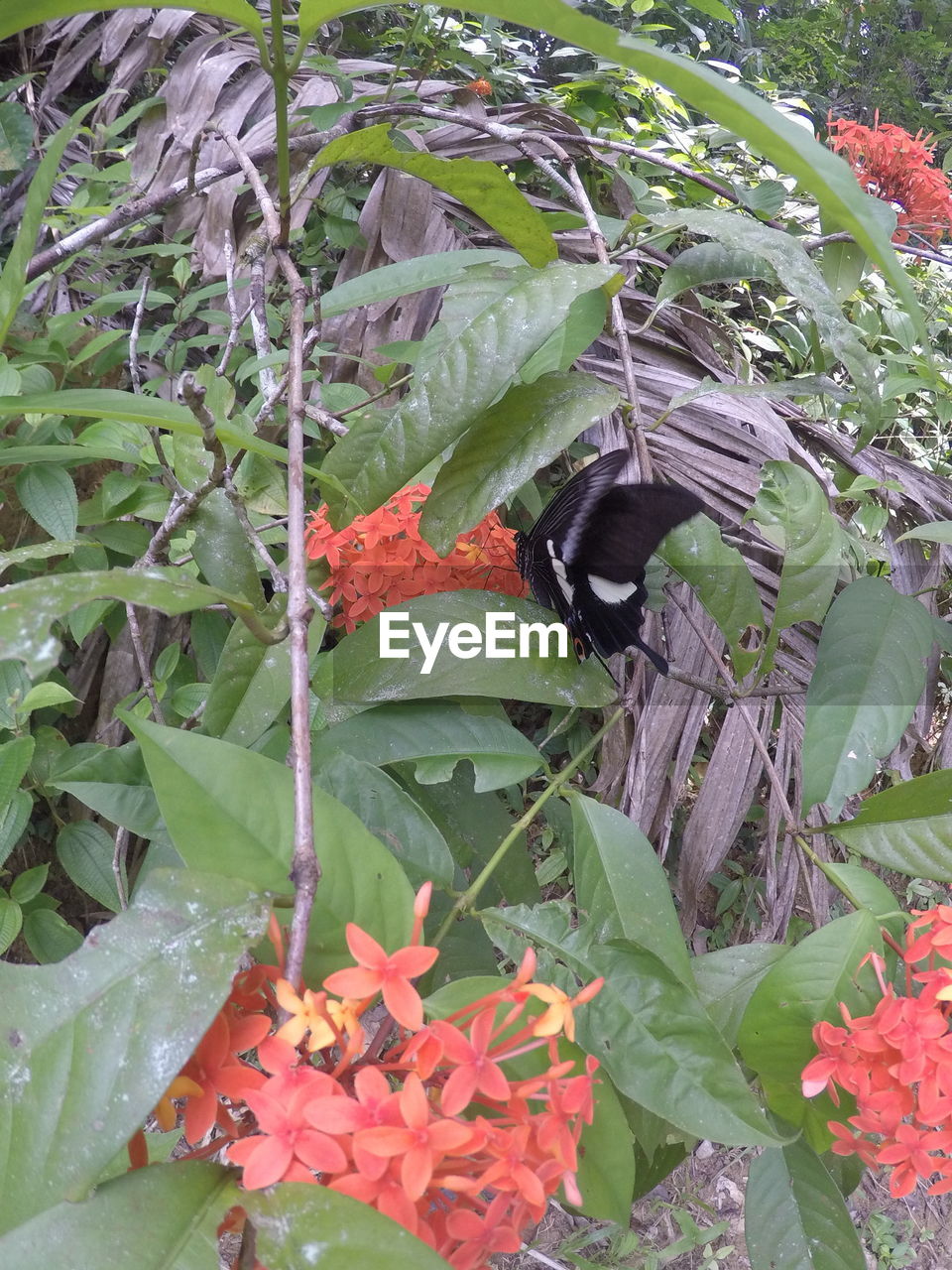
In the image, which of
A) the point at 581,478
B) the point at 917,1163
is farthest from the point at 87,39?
the point at 917,1163

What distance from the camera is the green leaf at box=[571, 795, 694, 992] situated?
831mm

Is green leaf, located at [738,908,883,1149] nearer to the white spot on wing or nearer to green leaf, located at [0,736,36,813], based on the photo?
the white spot on wing

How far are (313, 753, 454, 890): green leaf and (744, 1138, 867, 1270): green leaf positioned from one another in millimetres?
443

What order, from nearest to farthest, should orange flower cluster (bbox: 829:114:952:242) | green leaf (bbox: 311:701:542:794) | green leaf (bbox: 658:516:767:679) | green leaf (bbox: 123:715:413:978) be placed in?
green leaf (bbox: 123:715:413:978)
green leaf (bbox: 311:701:542:794)
green leaf (bbox: 658:516:767:679)
orange flower cluster (bbox: 829:114:952:242)

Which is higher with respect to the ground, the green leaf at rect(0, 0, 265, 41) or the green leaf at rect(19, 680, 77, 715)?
the green leaf at rect(0, 0, 265, 41)

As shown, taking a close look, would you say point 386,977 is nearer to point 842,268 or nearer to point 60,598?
point 60,598

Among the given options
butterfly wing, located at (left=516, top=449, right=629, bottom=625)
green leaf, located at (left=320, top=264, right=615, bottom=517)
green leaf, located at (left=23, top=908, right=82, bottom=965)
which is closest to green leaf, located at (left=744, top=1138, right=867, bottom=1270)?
butterfly wing, located at (left=516, top=449, right=629, bottom=625)

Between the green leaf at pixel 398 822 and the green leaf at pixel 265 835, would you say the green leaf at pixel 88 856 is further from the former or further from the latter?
the green leaf at pixel 265 835

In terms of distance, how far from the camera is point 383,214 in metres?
1.70

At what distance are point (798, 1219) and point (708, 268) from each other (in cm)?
106

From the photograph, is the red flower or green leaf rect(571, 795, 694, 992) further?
green leaf rect(571, 795, 694, 992)

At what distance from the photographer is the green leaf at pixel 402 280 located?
43.9 inches

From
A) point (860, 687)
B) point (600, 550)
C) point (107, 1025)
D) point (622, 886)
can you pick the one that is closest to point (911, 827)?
point (860, 687)

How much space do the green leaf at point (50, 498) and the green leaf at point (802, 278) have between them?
0.96m
